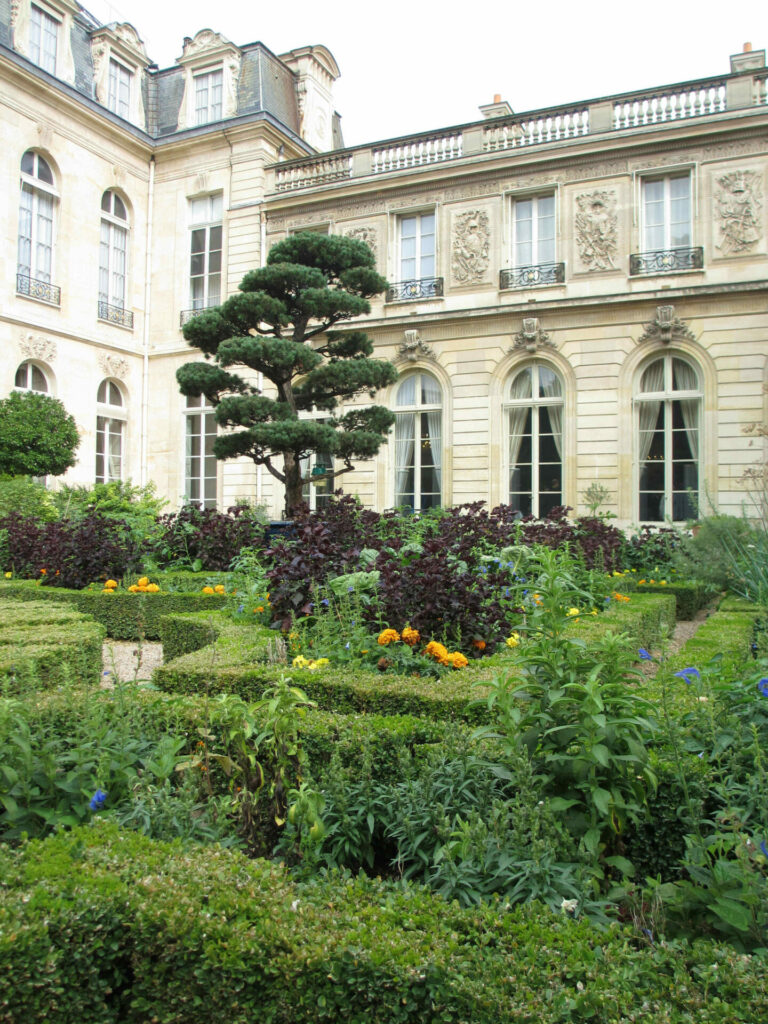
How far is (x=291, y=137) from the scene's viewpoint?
1805 cm

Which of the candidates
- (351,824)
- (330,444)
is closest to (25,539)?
(330,444)

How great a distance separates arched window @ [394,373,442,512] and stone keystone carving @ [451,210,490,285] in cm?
207

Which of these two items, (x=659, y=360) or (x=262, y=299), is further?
(x=659, y=360)

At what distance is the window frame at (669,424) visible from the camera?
43.7 feet

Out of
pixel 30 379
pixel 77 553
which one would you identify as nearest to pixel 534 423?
pixel 77 553

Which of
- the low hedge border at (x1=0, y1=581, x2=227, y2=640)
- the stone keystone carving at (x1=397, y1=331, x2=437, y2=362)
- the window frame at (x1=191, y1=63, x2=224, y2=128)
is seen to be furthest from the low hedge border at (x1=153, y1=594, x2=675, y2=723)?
the window frame at (x1=191, y1=63, x2=224, y2=128)

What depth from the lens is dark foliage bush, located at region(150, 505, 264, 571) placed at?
27.1 feet

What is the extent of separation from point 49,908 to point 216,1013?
0.44m

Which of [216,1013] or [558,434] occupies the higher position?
[558,434]

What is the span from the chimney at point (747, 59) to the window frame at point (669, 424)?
16.6 feet

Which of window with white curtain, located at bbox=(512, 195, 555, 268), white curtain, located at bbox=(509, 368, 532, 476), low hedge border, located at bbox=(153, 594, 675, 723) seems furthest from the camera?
white curtain, located at bbox=(509, 368, 532, 476)

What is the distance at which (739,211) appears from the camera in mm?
12977

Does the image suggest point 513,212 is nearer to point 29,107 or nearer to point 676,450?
point 676,450

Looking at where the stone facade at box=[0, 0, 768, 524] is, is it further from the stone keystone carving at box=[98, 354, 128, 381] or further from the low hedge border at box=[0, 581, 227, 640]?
the low hedge border at box=[0, 581, 227, 640]
